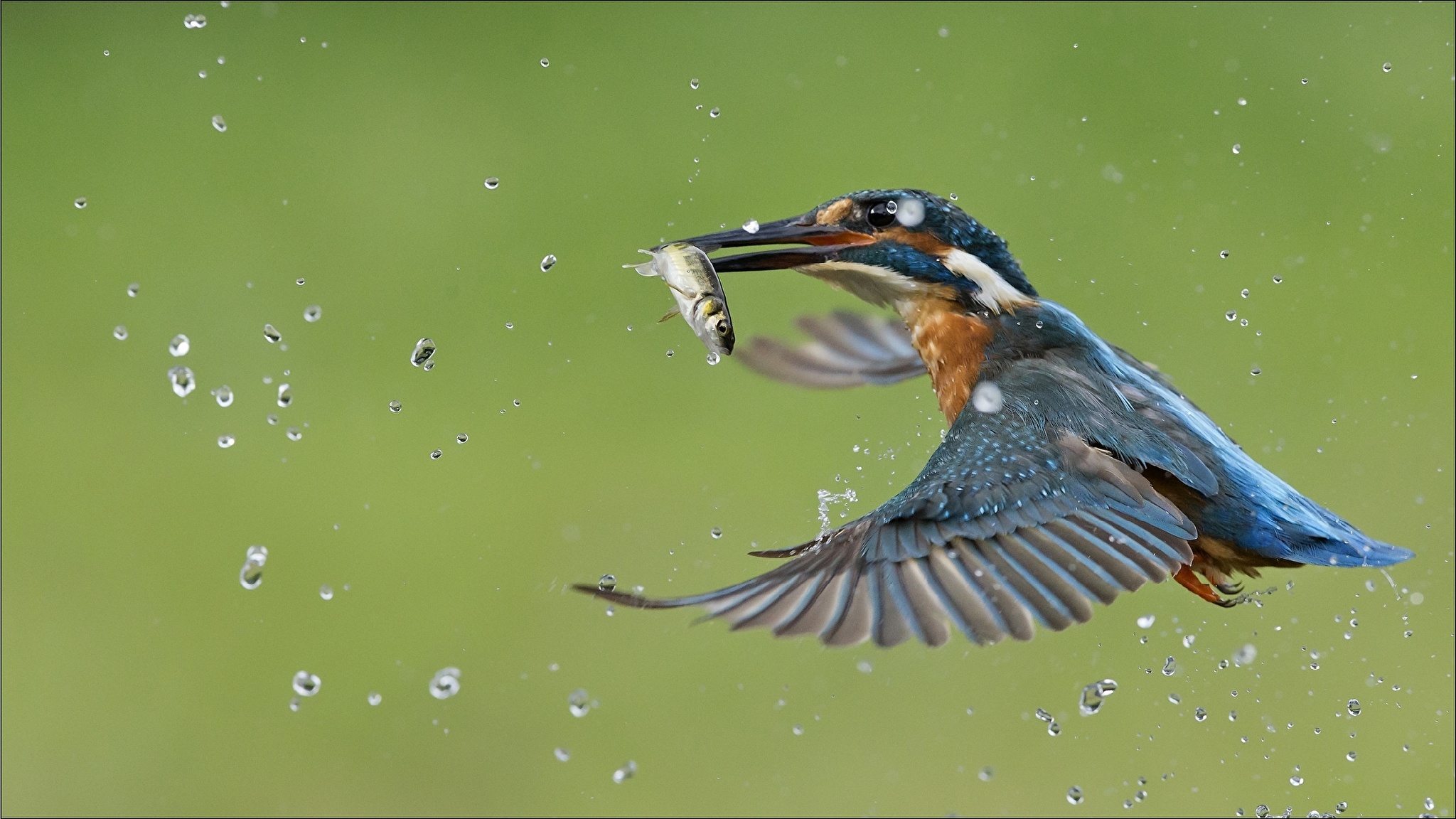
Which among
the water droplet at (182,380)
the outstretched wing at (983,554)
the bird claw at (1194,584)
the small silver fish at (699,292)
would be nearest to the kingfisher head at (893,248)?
the small silver fish at (699,292)

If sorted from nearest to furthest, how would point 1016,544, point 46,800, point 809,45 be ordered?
point 1016,544
point 46,800
point 809,45

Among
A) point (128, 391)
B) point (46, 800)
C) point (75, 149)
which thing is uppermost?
point (75, 149)

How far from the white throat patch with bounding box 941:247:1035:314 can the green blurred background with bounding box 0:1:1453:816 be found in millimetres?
1435

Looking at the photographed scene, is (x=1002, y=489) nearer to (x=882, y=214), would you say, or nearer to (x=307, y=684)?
(x=882, y=214)

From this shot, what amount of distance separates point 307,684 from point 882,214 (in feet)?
6.18

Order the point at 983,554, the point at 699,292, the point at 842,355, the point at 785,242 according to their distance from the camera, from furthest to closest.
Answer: the point at 842,355
the point at 785,242
the point at 699,292
the point at 983,554

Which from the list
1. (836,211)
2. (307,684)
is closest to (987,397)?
(836,211)

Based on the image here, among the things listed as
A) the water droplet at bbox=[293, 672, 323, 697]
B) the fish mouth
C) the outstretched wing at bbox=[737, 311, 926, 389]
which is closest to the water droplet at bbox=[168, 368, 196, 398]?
the water droplet at bbox=[293, 672, 323, 697]

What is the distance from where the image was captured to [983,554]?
7.44 ft

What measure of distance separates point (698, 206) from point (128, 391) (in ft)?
5.95

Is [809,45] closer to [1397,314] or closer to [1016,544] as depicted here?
[1397,314]

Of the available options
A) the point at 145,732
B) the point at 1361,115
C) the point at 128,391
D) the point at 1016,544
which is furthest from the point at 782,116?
the point at 1016,544

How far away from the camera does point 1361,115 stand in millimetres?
5305

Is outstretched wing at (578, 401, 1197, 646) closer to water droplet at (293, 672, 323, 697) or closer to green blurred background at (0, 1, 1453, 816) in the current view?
water droplet at (293, 672, 323, 697)
